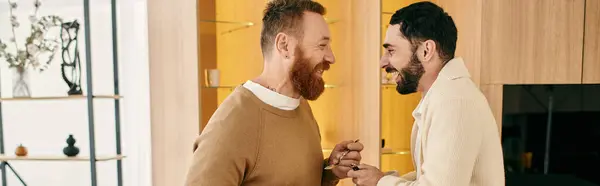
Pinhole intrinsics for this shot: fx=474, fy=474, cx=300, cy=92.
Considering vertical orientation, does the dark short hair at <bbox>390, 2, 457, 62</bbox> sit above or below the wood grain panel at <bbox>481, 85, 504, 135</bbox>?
above

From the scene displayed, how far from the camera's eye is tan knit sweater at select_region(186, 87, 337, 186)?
4.07 feet

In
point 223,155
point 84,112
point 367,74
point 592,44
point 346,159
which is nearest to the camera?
point 223,155

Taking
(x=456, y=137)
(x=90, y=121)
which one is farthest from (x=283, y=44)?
(x=90, y=121)

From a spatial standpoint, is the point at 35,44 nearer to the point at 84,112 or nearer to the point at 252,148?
the point at 84,112

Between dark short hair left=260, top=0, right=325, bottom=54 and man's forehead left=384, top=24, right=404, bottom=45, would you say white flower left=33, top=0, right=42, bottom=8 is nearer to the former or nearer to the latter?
dark short hair left=260, top=0, right=325, bottom=54

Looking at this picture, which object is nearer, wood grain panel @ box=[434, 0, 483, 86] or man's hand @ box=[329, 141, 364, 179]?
man's hand @ box=[329, 141, 364, 179]

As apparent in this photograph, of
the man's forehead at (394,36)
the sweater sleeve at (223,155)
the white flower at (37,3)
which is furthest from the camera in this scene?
the white flower at (37,3)

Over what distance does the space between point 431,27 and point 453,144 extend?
379 millimetres

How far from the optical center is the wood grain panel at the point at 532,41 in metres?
2.44

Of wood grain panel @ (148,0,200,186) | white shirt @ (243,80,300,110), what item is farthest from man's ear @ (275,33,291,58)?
wood grain panel @ (148,0,200,186)

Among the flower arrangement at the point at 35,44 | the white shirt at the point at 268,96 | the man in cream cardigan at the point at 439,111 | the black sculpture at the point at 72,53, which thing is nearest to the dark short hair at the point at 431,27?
the man in cream cardigan at the point at 439,111

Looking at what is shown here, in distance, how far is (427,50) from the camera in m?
1.48

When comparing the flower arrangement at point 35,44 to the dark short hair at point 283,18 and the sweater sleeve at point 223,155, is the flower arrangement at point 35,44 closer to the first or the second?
the dark short hair at point 283,18

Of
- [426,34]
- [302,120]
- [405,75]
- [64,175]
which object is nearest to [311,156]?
[302,120]
